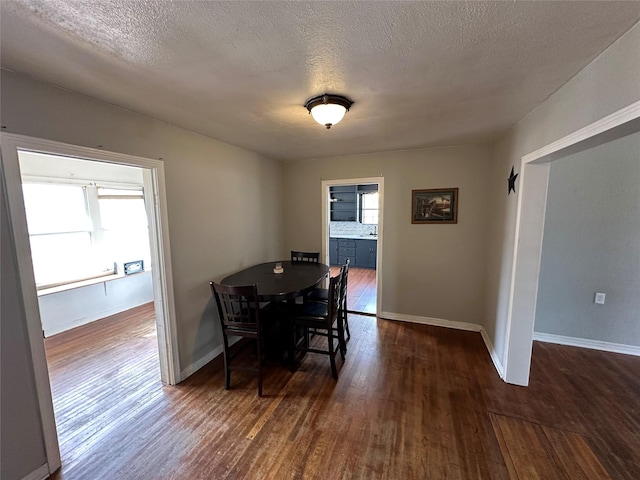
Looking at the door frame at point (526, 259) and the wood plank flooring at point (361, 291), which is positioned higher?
the door frame at point (526, 259)

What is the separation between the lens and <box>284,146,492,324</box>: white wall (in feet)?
10.8

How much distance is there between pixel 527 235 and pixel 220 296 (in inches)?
106

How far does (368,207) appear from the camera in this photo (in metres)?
7.49

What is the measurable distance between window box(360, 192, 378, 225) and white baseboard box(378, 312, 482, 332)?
3.95 metres

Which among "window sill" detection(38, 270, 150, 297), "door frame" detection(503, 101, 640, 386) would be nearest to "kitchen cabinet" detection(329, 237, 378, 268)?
"window sill" detection(38, 270, 150, 297)

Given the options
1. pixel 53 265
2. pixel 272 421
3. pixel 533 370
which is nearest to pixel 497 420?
pixel 533 370

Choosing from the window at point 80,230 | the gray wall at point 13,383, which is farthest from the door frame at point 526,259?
the window at point 80,230

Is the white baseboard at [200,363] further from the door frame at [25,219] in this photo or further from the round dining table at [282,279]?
the door frame at [25,219]

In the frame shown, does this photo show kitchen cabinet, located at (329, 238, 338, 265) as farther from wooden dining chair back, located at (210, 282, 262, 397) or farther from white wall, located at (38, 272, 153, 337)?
wooden dining chair back, located at (210, 282, 262, 397)

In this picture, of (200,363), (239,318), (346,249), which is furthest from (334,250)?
(239,318)

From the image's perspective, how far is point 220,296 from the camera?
7.73 ft

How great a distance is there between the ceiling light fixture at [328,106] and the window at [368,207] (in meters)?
5.73

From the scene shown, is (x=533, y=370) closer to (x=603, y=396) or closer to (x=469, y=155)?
(x=603, y=396)

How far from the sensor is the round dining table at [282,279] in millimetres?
2395
